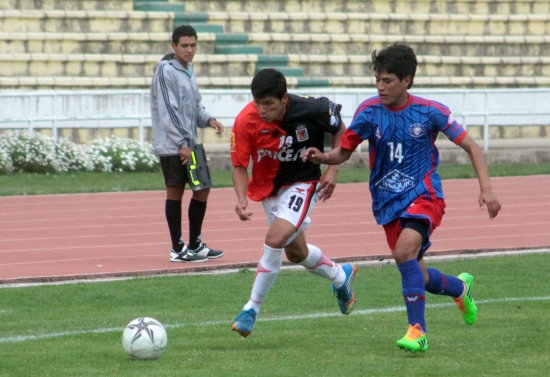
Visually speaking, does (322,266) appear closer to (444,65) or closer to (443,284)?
(443,284)

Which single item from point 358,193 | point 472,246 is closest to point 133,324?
point 472,246

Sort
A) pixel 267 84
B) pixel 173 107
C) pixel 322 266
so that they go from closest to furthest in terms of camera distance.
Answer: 1. pixel 267 84
2. pixel 322 266
3. pixel 173 107

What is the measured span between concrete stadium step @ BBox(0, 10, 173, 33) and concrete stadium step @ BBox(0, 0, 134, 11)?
1.17ft

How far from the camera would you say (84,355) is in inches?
241

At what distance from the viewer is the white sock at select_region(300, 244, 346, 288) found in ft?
24.2

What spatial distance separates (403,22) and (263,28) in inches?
145

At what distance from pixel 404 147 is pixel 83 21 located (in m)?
18.3

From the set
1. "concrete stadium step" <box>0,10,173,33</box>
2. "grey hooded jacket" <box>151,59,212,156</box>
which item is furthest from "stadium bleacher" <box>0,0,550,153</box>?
"grey hooded jacket" <box>151,59,212,156</box>

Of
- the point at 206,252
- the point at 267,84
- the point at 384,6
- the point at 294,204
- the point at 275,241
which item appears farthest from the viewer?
the point at 384,6

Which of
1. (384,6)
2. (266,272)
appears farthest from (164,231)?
(384,6)

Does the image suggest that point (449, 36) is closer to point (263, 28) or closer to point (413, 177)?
point (263, 28)

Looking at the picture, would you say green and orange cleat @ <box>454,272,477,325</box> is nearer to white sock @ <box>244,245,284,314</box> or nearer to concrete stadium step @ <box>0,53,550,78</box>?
white sock @ <box>244,245,284,314</box>

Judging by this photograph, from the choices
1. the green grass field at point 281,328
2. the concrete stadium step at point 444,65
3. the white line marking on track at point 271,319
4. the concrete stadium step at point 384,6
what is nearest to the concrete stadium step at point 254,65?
the concrete stadium step at point 444,65

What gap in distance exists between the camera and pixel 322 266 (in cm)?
741
